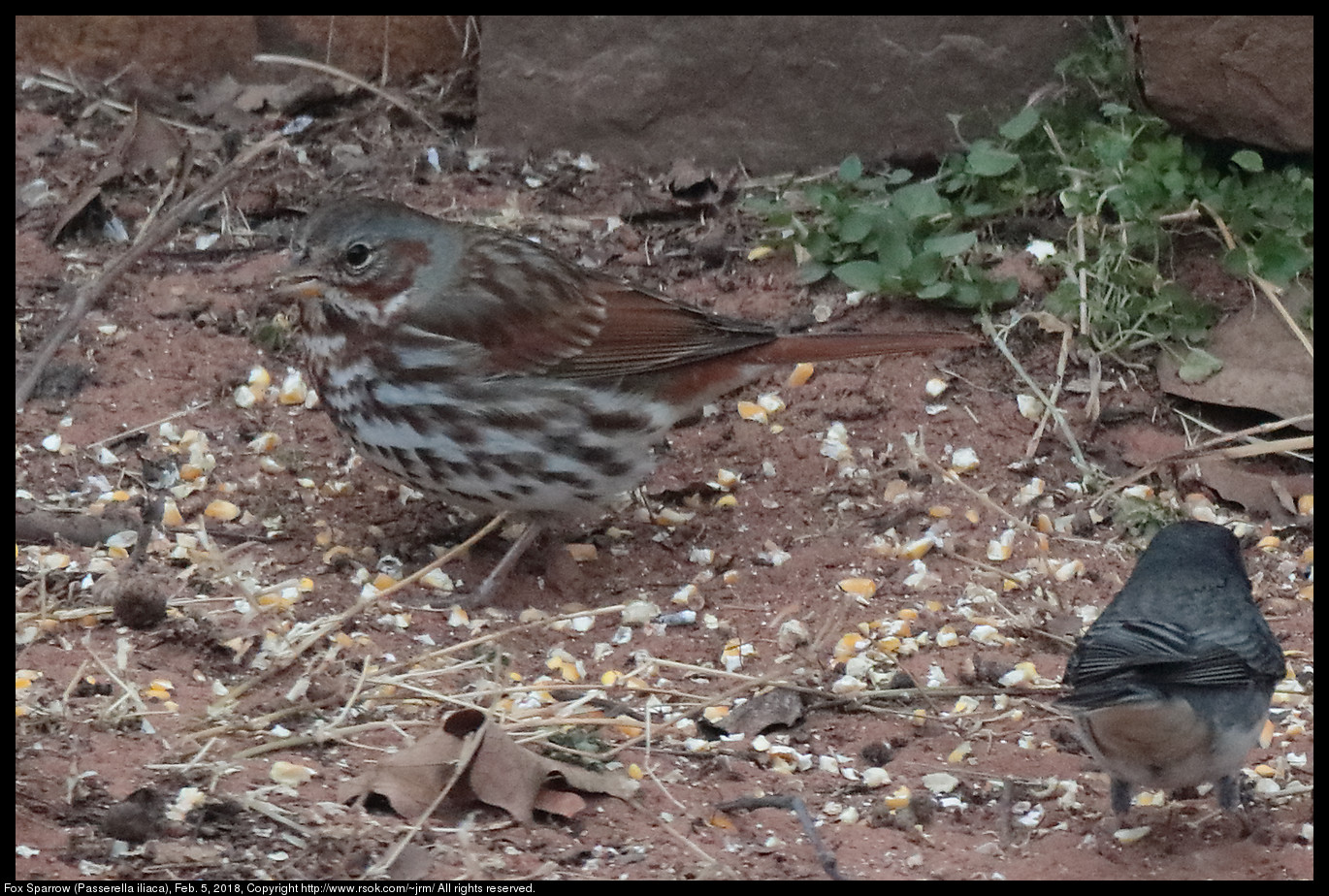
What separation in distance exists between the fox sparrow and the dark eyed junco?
1.89 meters

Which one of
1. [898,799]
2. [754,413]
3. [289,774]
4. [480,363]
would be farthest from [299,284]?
[898,799]

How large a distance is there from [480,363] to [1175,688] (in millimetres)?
2384

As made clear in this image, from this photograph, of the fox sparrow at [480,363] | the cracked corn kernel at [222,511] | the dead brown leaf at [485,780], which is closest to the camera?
the dead brown leaf at [485,780]

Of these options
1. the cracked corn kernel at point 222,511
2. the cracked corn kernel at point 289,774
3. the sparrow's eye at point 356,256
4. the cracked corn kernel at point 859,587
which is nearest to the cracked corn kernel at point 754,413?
the cracked corn kernel at point 859,587

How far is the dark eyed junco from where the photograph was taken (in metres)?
3.85

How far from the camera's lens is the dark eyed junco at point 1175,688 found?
12.6 ft

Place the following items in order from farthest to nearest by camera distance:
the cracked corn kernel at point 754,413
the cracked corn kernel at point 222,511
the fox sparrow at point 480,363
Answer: the cracked corn kernel at point 754,413, the cracked corn kernel at point 222,511, the fox sparrow at point 480,363

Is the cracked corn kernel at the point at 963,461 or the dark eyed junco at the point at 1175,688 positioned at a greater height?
the dark eyed junco at the point at 1175,688

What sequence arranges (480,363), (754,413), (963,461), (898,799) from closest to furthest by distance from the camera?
(898,799), (480,363), (963,461), (754,413)

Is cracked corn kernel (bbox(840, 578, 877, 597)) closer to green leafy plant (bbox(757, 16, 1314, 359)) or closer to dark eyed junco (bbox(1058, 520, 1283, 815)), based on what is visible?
dark eyed junco (bbox(1058, 520, 1283, 815))

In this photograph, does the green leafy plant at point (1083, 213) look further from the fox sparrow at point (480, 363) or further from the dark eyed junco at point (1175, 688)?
the dark eyed junco at point (1175, 688)

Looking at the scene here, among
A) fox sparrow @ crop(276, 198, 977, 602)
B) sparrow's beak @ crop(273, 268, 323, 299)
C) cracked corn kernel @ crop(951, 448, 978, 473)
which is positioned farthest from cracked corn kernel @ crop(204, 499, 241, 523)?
cracked corn kernel @ crop(951, 448, 978, 473)

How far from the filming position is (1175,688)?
3875mm

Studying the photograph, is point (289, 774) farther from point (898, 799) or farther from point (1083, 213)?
point (1083, 213)
